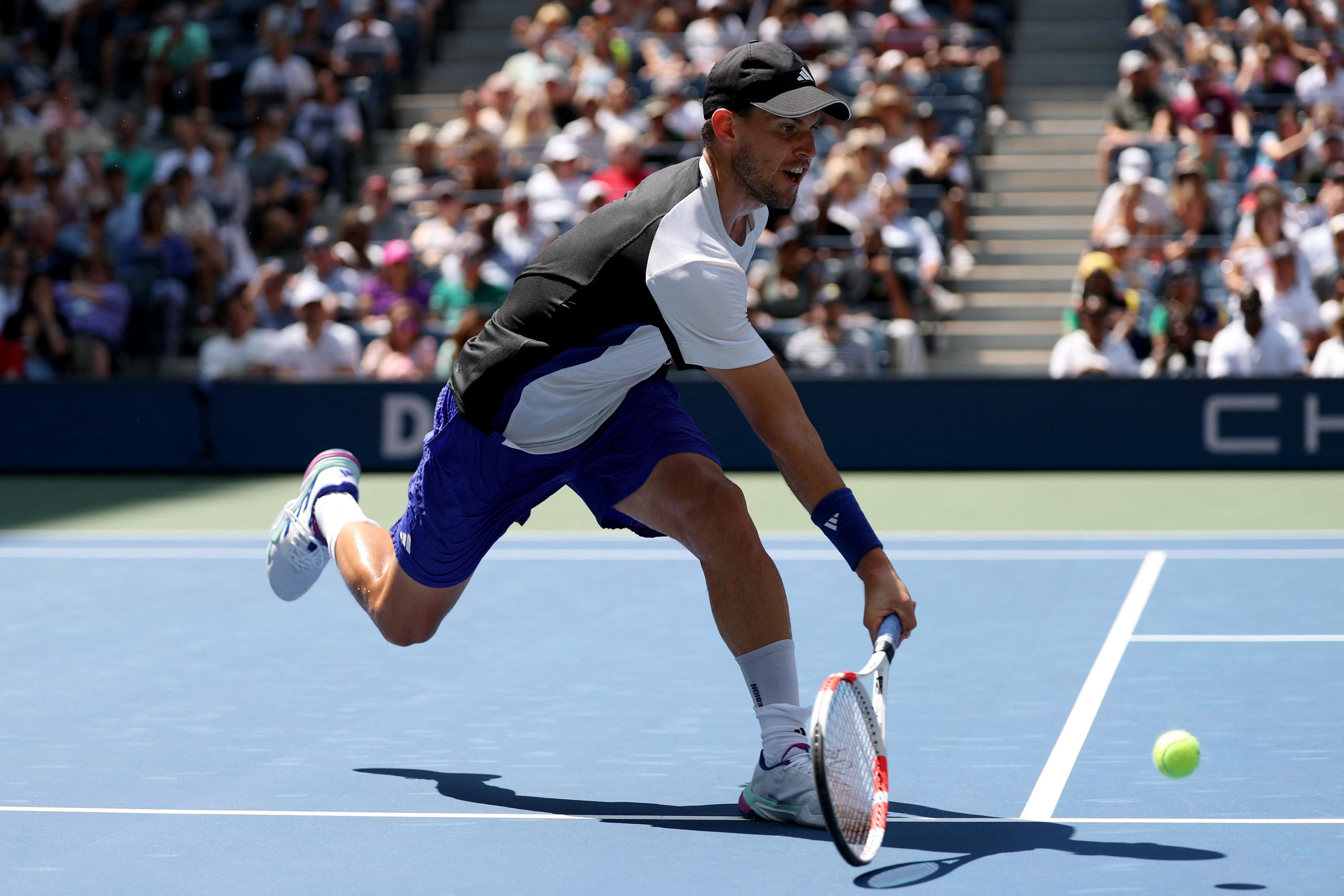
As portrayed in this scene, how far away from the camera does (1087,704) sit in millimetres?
5273

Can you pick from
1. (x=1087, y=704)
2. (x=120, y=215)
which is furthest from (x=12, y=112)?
(x=1087, y=704)

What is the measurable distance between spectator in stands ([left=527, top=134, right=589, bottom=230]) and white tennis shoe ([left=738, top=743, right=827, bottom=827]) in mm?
9943

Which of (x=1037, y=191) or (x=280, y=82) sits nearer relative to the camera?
(x=1037, y=191)

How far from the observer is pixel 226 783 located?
4543 millimetres

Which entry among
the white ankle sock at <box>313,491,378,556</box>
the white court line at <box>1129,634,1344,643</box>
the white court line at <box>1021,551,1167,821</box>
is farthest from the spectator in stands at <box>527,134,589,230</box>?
the white ankle sock at <box>313,491,378,556</box>

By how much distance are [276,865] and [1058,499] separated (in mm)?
7117

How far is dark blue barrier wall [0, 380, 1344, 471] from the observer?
36.5 ft

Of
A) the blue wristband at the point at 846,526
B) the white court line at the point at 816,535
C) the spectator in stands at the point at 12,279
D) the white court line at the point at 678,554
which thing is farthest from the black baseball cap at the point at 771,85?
the spectator in stands at the point at 12,279

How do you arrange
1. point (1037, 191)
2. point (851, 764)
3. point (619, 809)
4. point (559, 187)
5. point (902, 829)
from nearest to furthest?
point (851, 764) → point (902, 829) → point (619, 809) → point (559, 187) → point (1037, 191)

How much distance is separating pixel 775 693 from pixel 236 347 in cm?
937

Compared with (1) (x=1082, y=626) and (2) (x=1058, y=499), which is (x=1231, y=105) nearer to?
(2) (x=1058, y=499)

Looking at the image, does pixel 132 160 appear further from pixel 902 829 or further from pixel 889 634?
pixel 889 634

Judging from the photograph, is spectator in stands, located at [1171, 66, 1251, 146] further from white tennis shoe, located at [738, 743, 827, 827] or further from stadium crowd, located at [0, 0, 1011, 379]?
white tennis shoe, located at [738, 743, 827, 827]

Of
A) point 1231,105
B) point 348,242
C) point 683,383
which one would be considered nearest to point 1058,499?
point 683,383
